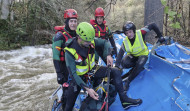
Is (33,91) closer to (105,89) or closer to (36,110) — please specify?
(36,110)

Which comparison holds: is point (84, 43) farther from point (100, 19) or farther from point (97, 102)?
point (100, 19)

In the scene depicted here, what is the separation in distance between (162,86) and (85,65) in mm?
1219

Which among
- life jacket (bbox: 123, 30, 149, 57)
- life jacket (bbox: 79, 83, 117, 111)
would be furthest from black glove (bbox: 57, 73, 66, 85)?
life jacket (bbox: 123, 30, 149, 57)

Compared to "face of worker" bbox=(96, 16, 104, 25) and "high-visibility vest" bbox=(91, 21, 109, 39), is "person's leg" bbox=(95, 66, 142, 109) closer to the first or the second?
"high-visibility vest" bbox=(91, 21, 109, 39)

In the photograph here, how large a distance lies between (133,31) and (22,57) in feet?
25.0

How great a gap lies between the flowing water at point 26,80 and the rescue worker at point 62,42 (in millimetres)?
1557

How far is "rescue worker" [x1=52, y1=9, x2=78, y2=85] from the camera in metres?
3.02

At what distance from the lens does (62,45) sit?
308 cm

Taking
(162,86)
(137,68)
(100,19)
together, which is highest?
(100,19)

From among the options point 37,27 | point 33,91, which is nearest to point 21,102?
point 33,91

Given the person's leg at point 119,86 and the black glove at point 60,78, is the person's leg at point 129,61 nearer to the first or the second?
the person's leg at point 119,86

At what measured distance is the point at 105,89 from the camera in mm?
2617

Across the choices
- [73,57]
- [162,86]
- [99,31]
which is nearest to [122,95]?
[162,86]

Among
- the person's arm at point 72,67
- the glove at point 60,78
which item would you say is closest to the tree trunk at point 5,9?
the glove at point 60,78
